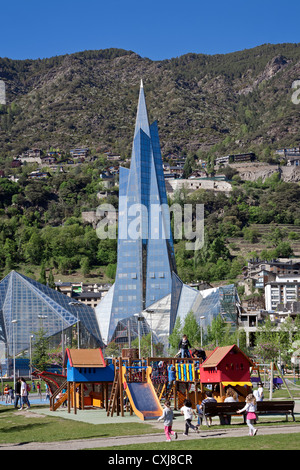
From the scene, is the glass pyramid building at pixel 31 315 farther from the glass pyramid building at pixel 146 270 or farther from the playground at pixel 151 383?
the playground at pixel 151 383

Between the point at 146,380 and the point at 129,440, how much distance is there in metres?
10.9

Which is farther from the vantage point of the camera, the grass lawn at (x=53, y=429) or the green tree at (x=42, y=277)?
the green tree at (x=42, y=277)

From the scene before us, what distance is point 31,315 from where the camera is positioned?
84.9m

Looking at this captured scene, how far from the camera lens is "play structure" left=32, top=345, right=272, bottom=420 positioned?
92.8ft

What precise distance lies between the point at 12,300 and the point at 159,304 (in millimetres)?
17617

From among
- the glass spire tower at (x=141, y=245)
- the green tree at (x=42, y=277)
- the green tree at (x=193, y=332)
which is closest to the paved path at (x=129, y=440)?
the green tree at (x=193, y=332)

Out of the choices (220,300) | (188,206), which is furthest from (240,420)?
(188,206)

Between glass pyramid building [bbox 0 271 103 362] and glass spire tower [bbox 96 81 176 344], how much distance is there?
12.9ft

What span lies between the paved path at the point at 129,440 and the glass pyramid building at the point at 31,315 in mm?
59650

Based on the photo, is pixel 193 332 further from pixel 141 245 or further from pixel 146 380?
pixel 146 380

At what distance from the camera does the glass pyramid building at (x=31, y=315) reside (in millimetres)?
82375

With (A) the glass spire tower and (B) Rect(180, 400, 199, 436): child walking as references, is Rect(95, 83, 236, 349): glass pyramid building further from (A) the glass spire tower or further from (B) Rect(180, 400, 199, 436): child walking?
(B) Rect(180, 400, 199, 436): child walking

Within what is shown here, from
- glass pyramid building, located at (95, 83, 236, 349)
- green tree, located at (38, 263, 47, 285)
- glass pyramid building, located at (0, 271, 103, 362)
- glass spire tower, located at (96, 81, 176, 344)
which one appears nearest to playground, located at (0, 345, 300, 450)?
glass pyramid building, located at (0, 271, 103, 362)
